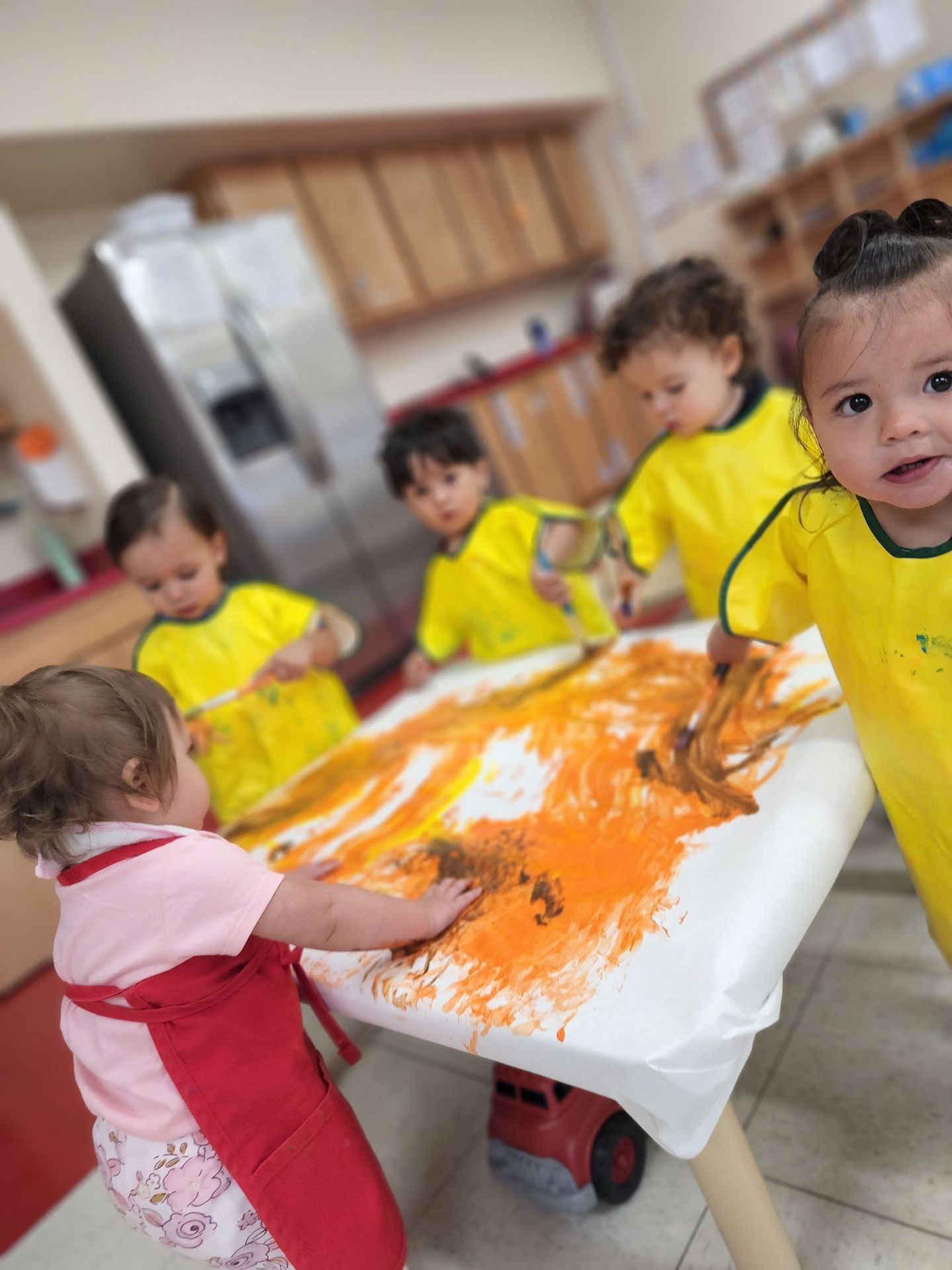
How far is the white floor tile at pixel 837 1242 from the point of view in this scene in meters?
0.94

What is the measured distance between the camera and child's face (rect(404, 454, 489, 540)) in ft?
5.55

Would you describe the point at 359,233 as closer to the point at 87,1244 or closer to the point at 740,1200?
the point at 87,1244

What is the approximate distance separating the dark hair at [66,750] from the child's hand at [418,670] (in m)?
0.90

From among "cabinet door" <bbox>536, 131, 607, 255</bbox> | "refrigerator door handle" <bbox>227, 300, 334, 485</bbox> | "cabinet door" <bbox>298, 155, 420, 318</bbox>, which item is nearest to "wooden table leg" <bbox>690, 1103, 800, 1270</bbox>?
"refrigerator door handle" <bbox>227, 300, 334, 485</bbox>

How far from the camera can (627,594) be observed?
1.56 metres

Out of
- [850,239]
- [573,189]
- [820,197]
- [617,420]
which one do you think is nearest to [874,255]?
[850,239]

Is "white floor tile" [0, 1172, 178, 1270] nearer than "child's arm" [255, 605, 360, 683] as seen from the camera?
Yes

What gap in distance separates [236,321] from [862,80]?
415 centimetres

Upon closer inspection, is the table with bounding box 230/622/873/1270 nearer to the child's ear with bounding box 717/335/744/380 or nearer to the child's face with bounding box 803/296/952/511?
the child's face with bounding box 803/296/952/511

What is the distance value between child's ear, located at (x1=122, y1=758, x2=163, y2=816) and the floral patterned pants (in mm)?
357

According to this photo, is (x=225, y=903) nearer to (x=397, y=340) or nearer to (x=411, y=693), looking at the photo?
(x=411, y=693)

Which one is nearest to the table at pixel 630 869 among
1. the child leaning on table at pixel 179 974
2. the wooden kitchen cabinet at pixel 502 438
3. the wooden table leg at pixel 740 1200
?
the wooden table leg at pixel 740 1200

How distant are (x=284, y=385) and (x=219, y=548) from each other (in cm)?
198

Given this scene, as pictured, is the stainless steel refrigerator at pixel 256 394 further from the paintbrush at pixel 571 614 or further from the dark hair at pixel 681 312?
the dark hair at pixel 681 312
